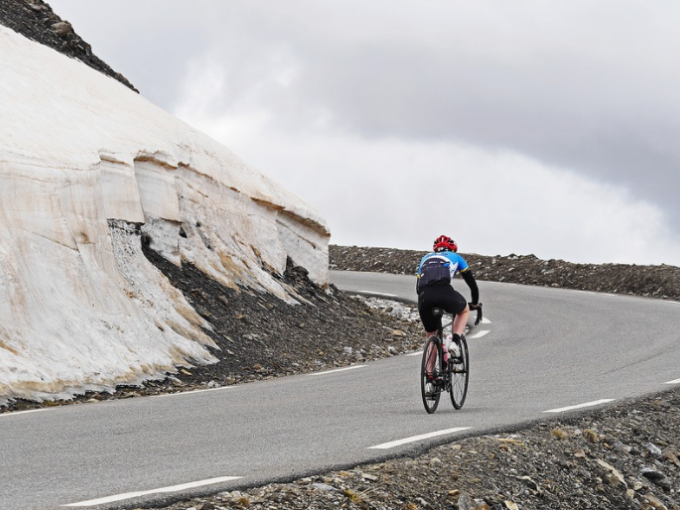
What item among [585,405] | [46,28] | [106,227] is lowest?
[585,405]

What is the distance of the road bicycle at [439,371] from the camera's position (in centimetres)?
982

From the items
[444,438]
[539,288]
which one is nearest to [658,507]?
[444,438]

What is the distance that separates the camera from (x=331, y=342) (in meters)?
18.3

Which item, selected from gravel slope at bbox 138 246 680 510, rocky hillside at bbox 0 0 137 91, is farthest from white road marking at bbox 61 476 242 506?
rocky hillside at bbox 0 0 137 91

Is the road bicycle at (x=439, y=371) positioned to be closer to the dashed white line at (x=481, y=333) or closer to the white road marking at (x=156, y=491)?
the white road marking at (x=156, y=491)

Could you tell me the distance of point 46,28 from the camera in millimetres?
23188

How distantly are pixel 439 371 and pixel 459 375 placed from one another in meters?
0.44

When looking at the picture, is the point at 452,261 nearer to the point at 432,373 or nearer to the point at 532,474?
the point at 432,373

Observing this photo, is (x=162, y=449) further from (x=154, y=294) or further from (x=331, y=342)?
(x=331, y=342)

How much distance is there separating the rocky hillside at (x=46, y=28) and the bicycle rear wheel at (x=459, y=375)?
51.5 ft

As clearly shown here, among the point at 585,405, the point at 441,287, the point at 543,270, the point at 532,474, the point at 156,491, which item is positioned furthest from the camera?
the point at 543,270

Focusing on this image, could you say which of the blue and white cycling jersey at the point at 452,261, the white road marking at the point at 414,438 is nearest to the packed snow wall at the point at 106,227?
the blue and white cycling jersey at the point at 452,261

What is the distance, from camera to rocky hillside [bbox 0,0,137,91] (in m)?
22.2

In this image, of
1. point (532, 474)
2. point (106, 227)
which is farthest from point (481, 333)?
point (532, 474)
